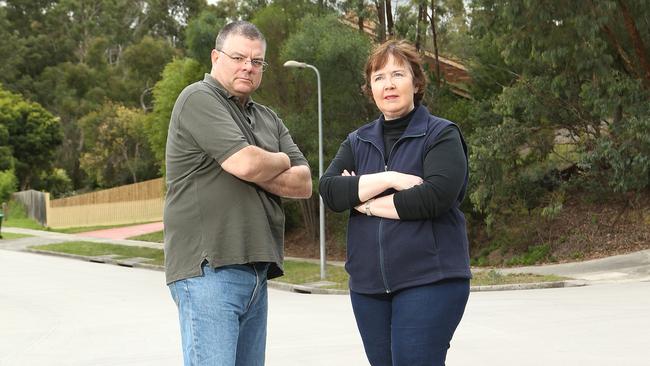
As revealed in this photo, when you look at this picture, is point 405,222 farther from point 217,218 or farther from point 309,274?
point 309,274

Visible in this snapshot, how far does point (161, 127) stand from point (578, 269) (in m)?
20.2

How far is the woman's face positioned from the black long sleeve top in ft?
0.14

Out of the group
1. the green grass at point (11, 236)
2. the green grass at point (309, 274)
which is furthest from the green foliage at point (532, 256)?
the green grass at point (11, 236)

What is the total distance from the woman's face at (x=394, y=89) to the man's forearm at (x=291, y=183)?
0.48 metres

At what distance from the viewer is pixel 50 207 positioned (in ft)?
148

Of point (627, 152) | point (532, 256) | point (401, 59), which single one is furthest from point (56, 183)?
point (401, 59)

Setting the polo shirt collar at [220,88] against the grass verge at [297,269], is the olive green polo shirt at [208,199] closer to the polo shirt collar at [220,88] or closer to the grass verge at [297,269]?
the polo shirt collar at [220,88]

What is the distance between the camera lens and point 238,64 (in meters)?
3.83

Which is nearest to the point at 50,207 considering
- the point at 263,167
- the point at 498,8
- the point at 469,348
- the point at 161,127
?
the point at 161,127

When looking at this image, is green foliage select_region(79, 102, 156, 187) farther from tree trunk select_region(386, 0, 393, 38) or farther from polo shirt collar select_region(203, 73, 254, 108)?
polo shirt collar select_region(203, 73, 254, 108)

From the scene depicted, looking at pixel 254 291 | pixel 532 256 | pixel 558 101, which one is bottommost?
pixel 532 256

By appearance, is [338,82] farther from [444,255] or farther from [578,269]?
[444,255]

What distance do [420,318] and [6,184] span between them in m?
48.5

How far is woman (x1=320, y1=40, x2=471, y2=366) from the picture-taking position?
→ 3.43 meters
